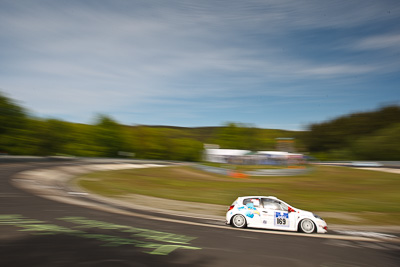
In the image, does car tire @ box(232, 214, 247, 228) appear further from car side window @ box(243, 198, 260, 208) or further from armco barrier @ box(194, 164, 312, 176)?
armco barrier @ box(194, 164, 312, 176)

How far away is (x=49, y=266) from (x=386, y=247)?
9932 millimetres

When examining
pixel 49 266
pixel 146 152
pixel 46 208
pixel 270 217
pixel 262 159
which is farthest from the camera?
pixel 146 152

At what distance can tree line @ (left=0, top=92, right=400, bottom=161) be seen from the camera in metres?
54.2

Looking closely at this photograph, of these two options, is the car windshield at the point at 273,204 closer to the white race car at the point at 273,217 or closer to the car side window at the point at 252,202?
the white race car at the point at 273,217

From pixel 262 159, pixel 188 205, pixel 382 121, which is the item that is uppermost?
pixel 382 121

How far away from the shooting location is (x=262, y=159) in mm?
37844

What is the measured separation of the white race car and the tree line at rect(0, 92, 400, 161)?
53384 mm

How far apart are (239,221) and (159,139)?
79.9 meters

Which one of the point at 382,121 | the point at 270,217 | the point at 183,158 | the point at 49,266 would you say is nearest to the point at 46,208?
the point at 49,266

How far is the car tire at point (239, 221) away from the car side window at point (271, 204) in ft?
3.30

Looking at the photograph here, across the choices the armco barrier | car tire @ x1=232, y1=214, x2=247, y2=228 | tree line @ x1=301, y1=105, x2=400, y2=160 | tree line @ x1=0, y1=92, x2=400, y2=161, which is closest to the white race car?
car tire @ x1=232, y1=214, x2=247, y2=228

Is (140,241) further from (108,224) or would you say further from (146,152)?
(146,152)

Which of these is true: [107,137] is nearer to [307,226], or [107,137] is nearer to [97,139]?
[97,139]

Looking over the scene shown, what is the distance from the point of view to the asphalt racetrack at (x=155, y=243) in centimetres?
675
